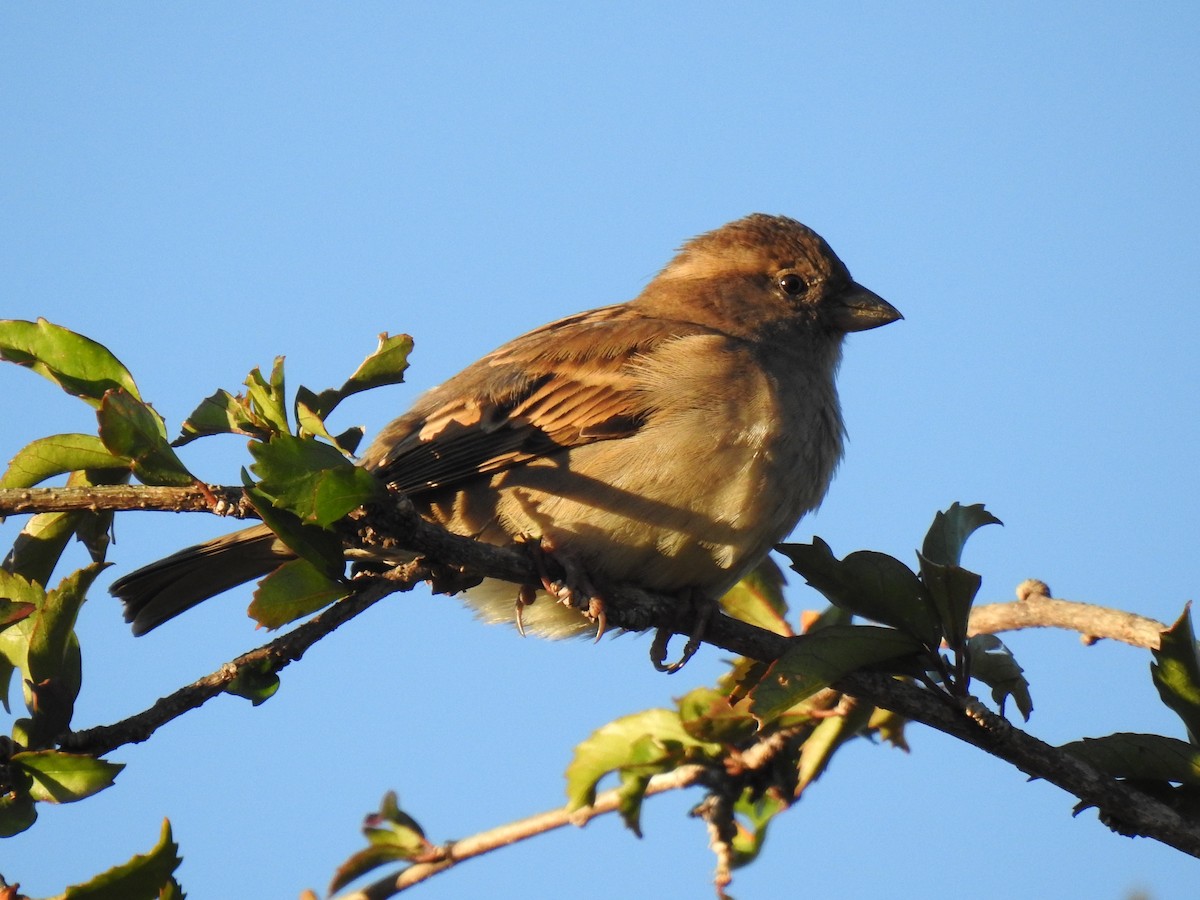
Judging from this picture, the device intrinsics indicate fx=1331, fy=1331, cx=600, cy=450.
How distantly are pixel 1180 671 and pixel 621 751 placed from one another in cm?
163

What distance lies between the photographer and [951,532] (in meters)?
3.76

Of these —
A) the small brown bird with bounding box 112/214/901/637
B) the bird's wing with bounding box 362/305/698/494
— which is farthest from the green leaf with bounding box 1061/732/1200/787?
the bird's wing with bounding box 362/305/698/494

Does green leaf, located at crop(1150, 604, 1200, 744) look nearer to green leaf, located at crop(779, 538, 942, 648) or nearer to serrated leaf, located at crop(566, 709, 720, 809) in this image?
green leaf, located at crop(779, 538, 942, 648)

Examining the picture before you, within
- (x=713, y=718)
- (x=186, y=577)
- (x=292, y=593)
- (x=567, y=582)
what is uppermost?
(x=186, y=577)

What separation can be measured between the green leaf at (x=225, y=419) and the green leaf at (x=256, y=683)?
22.0 inches

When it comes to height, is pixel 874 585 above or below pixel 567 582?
below

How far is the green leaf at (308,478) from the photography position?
285 cm

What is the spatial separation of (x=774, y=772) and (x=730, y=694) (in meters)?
0.50

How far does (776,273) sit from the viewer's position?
6.36 meters

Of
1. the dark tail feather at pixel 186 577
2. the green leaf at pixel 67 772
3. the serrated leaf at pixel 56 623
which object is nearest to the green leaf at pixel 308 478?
the serrated leaf at pixel 56 623

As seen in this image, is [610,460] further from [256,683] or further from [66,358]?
[66,358]

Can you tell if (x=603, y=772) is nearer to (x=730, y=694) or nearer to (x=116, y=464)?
Result: (x=730, y=694)

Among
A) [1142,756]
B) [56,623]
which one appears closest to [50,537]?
[56,623]

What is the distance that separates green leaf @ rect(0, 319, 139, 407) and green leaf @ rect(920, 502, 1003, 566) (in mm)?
2161
